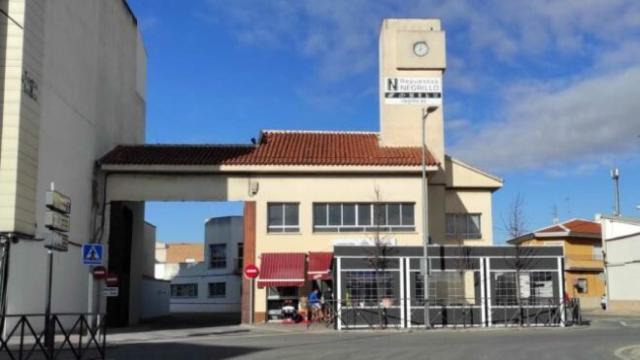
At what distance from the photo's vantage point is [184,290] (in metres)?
77.2

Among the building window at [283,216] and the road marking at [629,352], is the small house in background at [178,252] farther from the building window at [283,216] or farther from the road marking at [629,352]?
the road marking at [629,352]

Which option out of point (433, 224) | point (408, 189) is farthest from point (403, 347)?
point (433, 224)

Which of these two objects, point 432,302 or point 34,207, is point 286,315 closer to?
point 432,302

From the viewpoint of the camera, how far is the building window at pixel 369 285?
33.6 meters

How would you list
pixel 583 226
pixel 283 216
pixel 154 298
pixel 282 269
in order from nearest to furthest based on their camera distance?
pixel 282 269, pixel 283 216, pixel 154 298, pixel 583 226

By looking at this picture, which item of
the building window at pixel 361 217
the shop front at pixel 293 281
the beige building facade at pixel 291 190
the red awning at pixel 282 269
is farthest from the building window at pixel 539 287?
the red awning at pixel 282 269

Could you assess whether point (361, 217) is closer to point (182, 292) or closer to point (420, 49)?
point (420, 49)

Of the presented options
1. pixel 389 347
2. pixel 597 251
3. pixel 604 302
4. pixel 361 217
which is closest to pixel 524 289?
pixel 361 217

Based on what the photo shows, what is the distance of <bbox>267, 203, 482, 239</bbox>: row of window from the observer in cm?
3822

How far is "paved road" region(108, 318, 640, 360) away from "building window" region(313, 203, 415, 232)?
31.8 ft

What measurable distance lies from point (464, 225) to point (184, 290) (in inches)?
1618

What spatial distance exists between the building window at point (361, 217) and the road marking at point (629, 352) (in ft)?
58.2

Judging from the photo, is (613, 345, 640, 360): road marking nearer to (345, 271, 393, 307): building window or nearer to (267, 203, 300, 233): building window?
(345, 271, 393, 307): building window

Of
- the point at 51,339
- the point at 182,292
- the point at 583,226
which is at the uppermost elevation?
the point at 583,226
